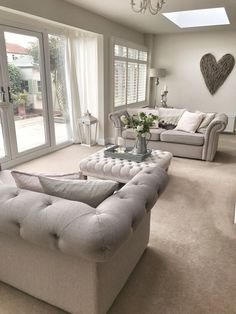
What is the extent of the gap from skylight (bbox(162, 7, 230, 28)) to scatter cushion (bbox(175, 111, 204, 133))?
2.09 m

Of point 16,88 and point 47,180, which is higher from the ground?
point 16,88

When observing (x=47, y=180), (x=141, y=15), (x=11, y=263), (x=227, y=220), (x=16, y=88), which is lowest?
(x=227, y=220)

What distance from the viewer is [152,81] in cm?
720

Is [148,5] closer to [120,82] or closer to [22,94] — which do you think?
[120,82]

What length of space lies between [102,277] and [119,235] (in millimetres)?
374

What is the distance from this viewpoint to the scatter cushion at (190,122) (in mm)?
4512

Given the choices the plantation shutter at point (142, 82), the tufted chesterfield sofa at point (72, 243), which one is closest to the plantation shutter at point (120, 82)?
the plantation shutter at point (142, 82)

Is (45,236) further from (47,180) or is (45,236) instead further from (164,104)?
(164,104)

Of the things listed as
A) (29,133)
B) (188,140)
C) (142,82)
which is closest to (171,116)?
(188,140)

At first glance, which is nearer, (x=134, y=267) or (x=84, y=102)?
(x=134, y=267)

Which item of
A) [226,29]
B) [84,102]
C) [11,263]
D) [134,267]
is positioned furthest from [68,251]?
[226,29]

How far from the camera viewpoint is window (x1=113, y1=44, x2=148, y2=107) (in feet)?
18.0

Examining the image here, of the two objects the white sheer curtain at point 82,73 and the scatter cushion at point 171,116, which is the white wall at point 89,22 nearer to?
the white sheer curtain at point 82,73

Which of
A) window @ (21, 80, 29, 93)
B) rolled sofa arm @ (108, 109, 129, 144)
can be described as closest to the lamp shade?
rolled sofa arm @ (108, 109, 129, 144)
